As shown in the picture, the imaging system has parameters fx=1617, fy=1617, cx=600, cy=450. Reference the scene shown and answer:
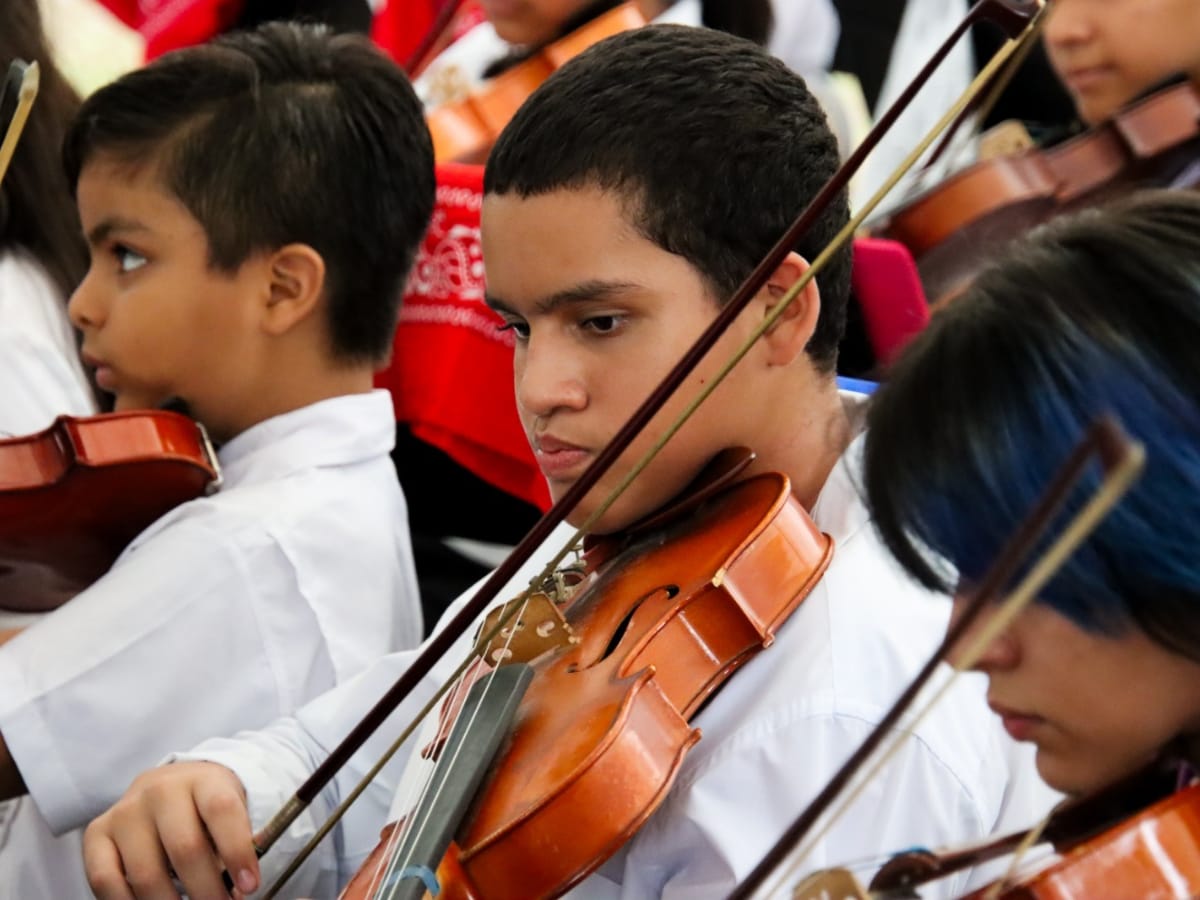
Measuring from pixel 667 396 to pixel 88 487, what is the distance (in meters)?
0.54

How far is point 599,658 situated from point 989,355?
0.29 m

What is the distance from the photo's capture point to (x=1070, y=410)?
58 centimetres

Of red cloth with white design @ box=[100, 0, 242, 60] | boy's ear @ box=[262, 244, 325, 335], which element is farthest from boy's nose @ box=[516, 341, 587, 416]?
red cloth with white design @ box=[100, 0, 242, 60]

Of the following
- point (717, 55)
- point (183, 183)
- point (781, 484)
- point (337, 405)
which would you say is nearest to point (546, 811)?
point (781, 484)

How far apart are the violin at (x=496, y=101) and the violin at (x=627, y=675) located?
84 cm

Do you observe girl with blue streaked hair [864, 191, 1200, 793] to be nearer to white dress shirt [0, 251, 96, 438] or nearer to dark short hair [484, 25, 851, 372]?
dark short hair [484, 25, 851, 372]

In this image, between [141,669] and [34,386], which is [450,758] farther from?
[34,386]

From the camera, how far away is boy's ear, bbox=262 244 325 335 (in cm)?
128

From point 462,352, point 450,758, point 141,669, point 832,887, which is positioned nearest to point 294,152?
point 462,352

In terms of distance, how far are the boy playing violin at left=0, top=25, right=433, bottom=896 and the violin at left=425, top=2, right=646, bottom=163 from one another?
0.97 feet

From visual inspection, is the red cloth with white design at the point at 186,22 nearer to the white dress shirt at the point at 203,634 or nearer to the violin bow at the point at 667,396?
the white dress shirt at the point at 203,634

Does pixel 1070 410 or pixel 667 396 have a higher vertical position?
pixel 1070 410

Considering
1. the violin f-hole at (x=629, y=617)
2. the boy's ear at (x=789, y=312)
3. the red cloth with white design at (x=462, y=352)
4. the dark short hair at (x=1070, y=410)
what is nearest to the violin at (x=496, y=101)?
the red cloth with white design at (x=462, y=352)

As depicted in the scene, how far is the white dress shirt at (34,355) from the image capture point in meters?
1.37
